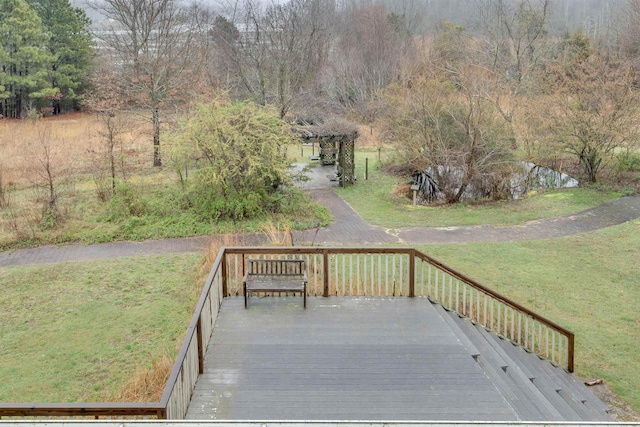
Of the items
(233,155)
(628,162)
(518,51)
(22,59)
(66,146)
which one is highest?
(22,59)

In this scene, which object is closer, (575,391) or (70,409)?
(70,409)

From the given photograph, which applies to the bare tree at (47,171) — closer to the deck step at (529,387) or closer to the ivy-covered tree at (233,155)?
the ivy-covered tree at (233,155)

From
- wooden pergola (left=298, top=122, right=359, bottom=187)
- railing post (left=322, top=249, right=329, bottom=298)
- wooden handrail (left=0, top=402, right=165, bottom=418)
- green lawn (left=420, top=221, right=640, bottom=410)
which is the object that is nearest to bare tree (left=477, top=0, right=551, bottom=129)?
wooden pergola (left=298, top=122, right=359, bottom=187)

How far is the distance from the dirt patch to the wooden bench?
163 inches

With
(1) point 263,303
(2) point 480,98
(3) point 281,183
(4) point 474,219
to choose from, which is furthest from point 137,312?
(2) point 480,98

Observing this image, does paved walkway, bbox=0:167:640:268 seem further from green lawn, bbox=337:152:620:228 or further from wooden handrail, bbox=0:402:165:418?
wooden handrail, bbox=0:402:165:418

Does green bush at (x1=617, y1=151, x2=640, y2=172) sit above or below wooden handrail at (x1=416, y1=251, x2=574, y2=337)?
above

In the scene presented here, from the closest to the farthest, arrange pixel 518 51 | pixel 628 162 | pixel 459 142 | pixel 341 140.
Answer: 1. pixel 459 142
2. pixel 341 140
3. pixel 628 162
4. pixel 518 51

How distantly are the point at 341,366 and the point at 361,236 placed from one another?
8.04 meters

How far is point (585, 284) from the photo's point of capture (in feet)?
35.4

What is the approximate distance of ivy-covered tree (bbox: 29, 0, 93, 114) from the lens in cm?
3600

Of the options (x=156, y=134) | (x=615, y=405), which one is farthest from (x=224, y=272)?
(x=156, y=134)

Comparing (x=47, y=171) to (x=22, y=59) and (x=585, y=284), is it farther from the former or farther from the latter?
(x=22, y=59)

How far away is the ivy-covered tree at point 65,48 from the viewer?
118 feet
